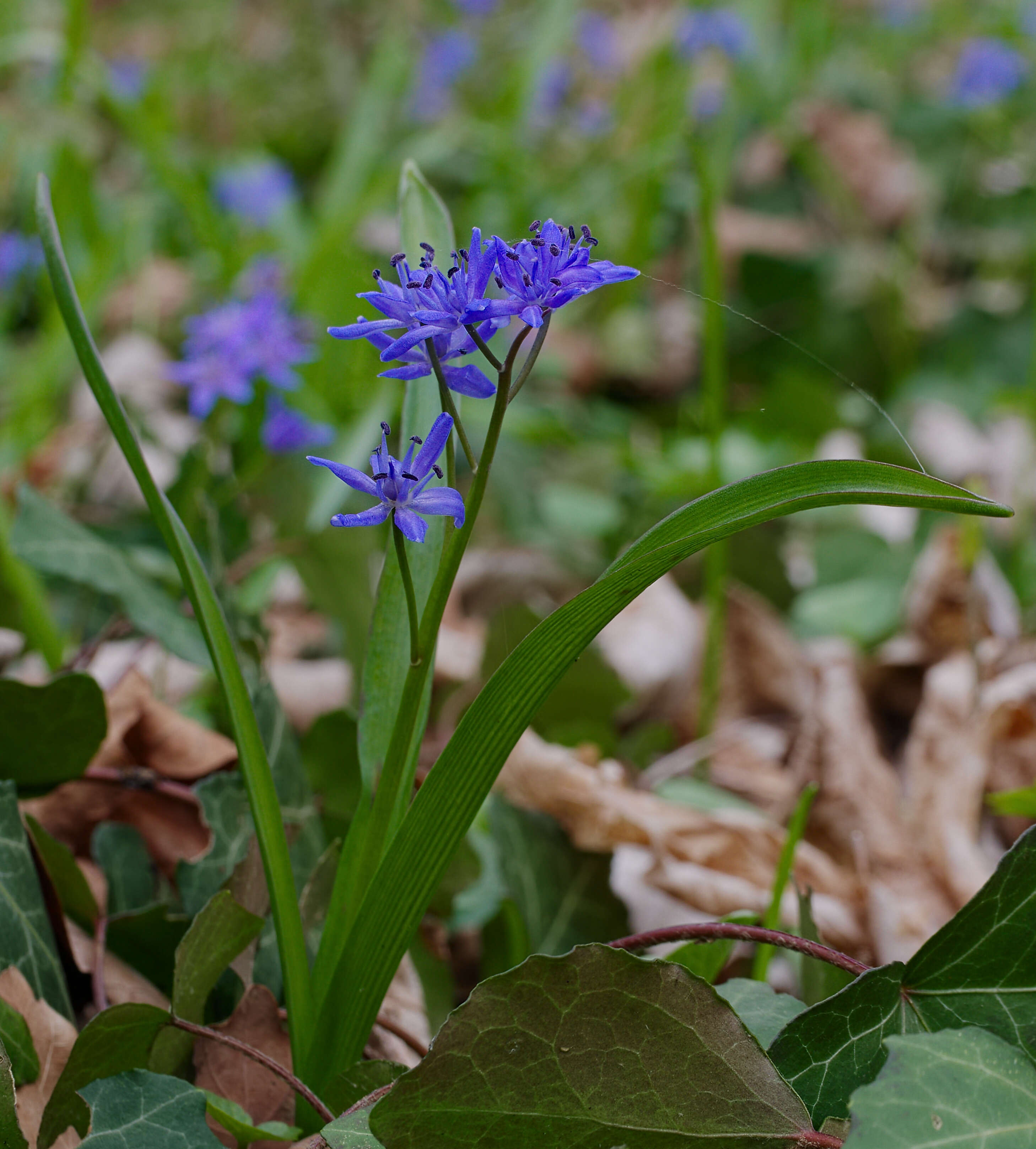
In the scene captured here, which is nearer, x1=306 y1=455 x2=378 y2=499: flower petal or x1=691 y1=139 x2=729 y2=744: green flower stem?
x1=306 y1=455 x2=378 y2=499: flower petal

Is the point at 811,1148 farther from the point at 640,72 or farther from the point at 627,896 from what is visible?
the point at 640,72

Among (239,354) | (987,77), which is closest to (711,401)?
(239,354)

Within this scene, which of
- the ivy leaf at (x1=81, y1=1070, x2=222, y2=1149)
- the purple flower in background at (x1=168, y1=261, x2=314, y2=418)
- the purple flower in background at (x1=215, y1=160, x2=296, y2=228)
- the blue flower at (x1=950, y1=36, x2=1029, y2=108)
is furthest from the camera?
the blue flower at (x1=950, y1=36, x2=1029, y2=108)

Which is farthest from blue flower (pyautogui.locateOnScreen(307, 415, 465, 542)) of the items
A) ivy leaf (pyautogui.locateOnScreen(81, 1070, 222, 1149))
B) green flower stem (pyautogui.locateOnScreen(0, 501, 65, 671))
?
green flower stem (pyautogui.locateOnScreen(0, 501, 65, 671))

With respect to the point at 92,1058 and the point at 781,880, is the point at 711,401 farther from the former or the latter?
the point at 92,1058

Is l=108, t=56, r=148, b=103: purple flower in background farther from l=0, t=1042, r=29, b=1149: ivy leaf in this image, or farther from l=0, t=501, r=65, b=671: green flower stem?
l=0, t=1042, r=29, b=1149: ivy leaf

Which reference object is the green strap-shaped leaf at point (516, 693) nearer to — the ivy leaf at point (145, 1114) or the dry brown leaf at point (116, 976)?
the ivy leaf at point (145, 1114)
